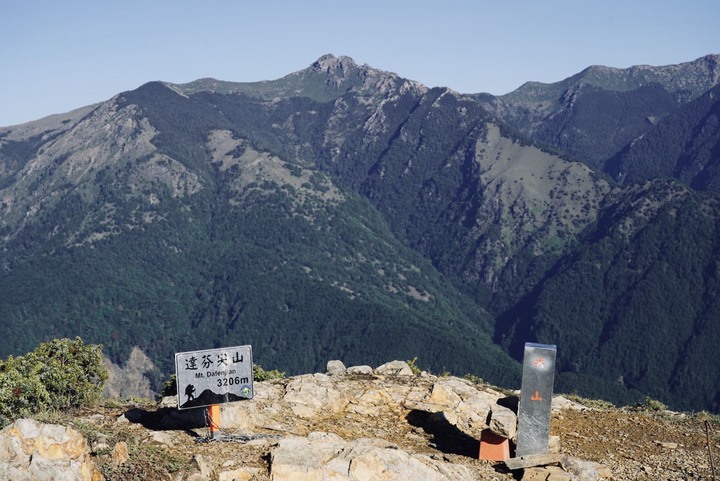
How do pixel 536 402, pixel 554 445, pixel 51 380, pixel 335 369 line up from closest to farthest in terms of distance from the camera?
pixel 536 402, pixel 554 445, pixel 51 380, pixel 335 369

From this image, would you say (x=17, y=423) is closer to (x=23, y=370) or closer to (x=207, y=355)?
(x=207, y=355)

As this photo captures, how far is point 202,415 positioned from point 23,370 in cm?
1958

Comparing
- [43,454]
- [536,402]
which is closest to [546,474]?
[536,402]

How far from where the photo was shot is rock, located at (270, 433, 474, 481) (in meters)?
31.8

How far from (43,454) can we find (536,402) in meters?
22.1

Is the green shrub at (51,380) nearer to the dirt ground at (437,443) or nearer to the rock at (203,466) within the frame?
the dirt ground at (437,443)

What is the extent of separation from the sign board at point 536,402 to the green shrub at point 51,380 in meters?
24.1

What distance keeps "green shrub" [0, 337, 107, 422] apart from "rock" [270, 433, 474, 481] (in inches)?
529

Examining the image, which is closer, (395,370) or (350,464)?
(350,464)

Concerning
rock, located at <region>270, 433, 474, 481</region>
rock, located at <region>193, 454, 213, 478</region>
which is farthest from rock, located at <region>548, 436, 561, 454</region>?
rock, located at <region>193, 454, 213, 478</region>

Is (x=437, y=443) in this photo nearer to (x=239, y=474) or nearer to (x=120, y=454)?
(x=239, y=474)

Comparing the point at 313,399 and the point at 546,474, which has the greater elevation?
the point at 313,399

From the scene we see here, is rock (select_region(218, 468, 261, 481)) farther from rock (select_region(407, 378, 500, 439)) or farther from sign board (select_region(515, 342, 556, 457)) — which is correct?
rock (select_region(407, 378, 500, 439))

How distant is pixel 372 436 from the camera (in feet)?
133
